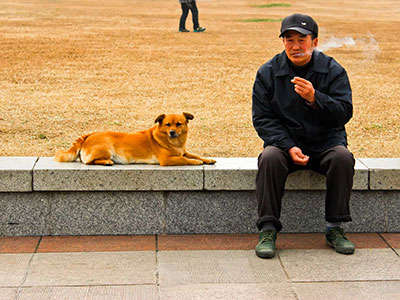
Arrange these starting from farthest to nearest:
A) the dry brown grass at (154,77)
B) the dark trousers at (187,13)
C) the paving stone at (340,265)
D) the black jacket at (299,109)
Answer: the dark trousers at (187,13) → the dry brown grass at (154,77) → the black jacket at (299,109) → the paving stone at (340,265)

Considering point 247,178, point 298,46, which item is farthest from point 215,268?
point 298,46

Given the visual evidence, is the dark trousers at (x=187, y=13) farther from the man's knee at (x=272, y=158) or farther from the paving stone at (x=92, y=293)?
the paving stone at (x=92, y=293)

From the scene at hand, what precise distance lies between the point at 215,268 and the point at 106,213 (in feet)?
3.08

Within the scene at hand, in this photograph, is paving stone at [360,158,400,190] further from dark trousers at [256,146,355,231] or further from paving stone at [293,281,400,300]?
paving stone at [293,281,400,300]

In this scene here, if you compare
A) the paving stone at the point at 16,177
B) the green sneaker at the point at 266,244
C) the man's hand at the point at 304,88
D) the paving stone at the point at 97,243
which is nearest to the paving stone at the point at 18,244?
the paving stone at the point at 97,243

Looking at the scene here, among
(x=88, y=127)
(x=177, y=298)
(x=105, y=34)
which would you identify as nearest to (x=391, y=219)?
(x=177, y=298)

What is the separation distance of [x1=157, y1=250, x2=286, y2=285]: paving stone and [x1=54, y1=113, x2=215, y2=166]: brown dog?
2.15 feet

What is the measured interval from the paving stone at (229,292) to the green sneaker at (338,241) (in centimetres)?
65

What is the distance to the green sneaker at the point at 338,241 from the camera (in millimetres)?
4367

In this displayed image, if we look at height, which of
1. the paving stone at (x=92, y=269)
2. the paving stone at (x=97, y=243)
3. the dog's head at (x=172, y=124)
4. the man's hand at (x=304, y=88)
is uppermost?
the man's hand at (x=304, y=88)

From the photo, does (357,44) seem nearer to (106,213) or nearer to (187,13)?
(187,13)

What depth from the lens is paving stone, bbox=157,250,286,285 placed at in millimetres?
3953

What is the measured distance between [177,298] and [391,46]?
46.7ft

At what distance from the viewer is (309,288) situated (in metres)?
3.84
